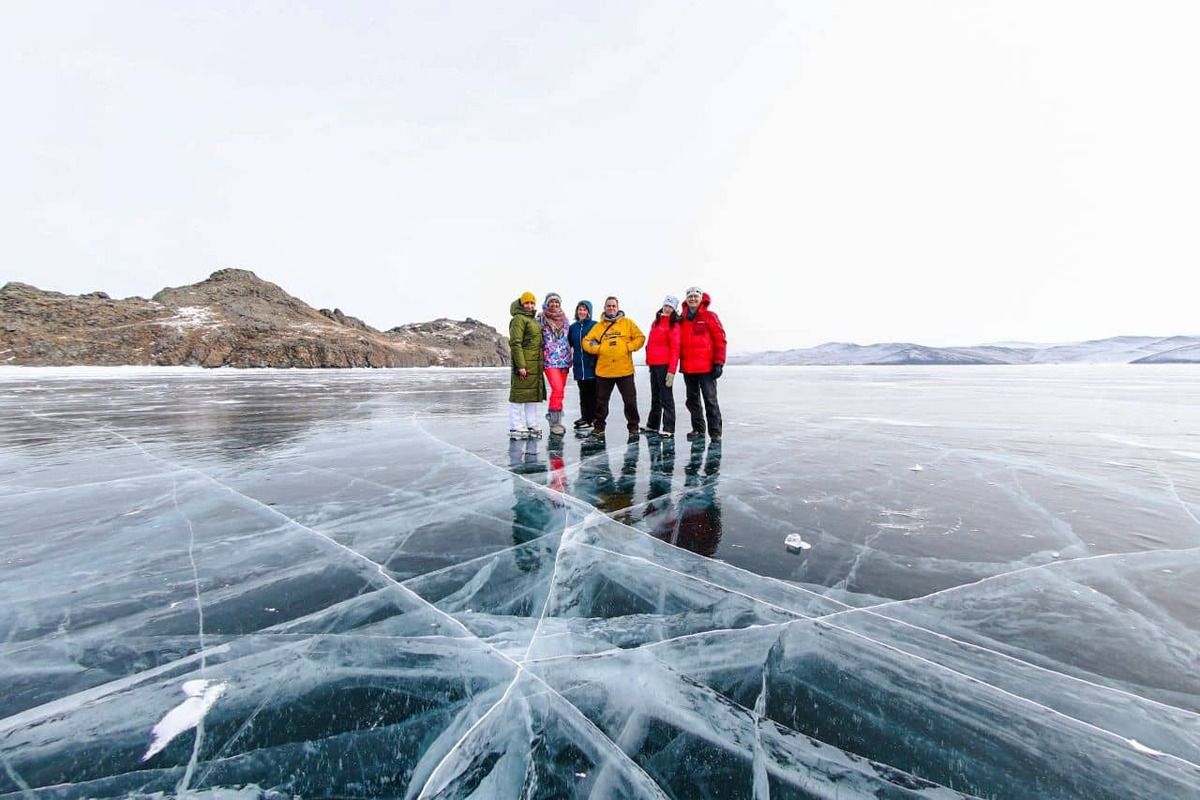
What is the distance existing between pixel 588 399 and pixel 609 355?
1.23m

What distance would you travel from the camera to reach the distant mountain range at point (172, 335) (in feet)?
148

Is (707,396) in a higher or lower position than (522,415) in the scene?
higher

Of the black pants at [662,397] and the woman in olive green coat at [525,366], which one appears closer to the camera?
the woman in olive green coat at [525,366]

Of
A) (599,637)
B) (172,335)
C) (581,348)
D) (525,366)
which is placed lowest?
(599,637)

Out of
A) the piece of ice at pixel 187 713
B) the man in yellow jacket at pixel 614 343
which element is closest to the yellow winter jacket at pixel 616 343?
the man in yellow jacket at pixel 614 343

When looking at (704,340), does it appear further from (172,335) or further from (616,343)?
(172,335)

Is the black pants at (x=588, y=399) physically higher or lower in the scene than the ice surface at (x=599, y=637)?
higher

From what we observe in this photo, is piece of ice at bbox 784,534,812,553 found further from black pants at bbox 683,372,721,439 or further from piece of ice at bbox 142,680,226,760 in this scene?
black pants at bbox 683,372,721,439

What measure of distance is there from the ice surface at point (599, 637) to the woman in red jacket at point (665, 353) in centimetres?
271

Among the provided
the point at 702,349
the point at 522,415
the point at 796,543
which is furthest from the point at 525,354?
the point at 796,543

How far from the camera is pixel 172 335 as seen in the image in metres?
50.9

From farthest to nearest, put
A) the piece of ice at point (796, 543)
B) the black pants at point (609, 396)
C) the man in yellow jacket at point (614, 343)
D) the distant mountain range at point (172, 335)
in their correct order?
the distant mountain range at point (172, 335), the black pants at point (609, 396), the man in yellow jacket at point (614, 343), the piece of ice at point (796, 543)

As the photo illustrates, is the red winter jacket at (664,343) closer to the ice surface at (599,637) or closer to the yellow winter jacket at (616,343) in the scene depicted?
the yellow winter jacket at (616,343)

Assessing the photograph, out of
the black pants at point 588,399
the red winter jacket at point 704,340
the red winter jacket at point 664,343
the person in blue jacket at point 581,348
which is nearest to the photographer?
the red winter jacket at point 704,340
